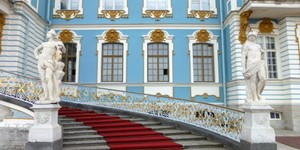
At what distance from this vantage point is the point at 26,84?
28.7ft

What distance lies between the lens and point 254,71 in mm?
6688

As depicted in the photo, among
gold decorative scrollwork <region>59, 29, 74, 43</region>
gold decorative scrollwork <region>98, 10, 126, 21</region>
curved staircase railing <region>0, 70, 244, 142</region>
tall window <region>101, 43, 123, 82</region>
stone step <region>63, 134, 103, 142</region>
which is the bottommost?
Result: stone step <region>63, 134, 103, 142</region>

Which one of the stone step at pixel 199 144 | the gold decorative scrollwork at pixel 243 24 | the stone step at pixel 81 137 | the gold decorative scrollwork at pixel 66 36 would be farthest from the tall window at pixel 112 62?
the stone step at pixel 199 144

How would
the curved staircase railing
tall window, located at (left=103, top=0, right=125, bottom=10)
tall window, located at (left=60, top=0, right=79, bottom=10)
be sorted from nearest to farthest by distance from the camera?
the curved staircase railing < tall window, located at (left=103, top=0, right=125, bottom=10) < tall window, located at (left=60, top=0, right=79, bottom=10)

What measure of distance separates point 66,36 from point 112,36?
251 cm

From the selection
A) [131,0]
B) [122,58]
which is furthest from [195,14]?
[122,58]

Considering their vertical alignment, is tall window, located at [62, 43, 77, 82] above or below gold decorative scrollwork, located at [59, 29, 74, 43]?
below

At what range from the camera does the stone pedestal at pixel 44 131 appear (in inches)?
255

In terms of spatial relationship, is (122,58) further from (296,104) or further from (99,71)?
(296,104)

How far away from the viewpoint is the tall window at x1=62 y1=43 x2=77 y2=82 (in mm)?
14742

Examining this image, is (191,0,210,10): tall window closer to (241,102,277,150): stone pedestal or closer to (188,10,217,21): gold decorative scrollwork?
(188,10,217,21): gold decorative scrollwork

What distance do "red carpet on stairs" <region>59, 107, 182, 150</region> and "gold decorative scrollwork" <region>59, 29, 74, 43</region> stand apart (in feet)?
18.8

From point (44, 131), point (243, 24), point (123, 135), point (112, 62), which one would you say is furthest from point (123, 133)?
point (243, 24)

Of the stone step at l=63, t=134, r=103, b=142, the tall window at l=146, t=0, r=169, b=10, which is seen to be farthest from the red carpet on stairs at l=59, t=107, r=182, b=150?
the tall window at l=146, t=0, r=169, b=10
